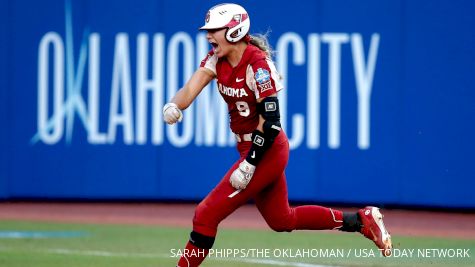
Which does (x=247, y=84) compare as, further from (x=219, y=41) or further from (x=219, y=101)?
(x=219, y=101)

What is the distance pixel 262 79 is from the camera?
7992mm

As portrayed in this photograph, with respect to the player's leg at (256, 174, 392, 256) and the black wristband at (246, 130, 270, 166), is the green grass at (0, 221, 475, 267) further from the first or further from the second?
the black wristband at (246, 130, 270, 166)

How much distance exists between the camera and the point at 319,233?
12.2 metres

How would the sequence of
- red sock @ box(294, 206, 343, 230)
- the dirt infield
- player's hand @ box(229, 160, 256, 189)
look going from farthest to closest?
the dirt infield < red sock @ box(294, 206, 343, 230) < player's hand @ box(229, 160, 256, 189)

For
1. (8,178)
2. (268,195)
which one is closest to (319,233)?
(268,195)

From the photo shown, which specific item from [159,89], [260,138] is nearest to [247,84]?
[260,138]

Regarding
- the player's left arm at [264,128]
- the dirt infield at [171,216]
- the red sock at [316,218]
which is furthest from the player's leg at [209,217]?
the dirt infield at [171,216]

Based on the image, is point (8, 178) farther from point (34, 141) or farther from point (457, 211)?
point (457, 211)

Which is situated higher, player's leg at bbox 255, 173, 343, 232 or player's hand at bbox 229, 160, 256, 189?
player's hand at bbox 229, 160, 256, 189

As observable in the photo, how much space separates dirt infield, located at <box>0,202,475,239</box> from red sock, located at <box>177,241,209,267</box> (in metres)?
4.57

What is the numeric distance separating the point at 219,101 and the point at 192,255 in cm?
639

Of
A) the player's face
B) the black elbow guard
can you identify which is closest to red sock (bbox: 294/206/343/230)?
the black elbow guard

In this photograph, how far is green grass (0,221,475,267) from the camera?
32.1 ft

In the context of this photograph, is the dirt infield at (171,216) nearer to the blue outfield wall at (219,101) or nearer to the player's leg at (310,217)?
the blue outfield wall at (219,101)
